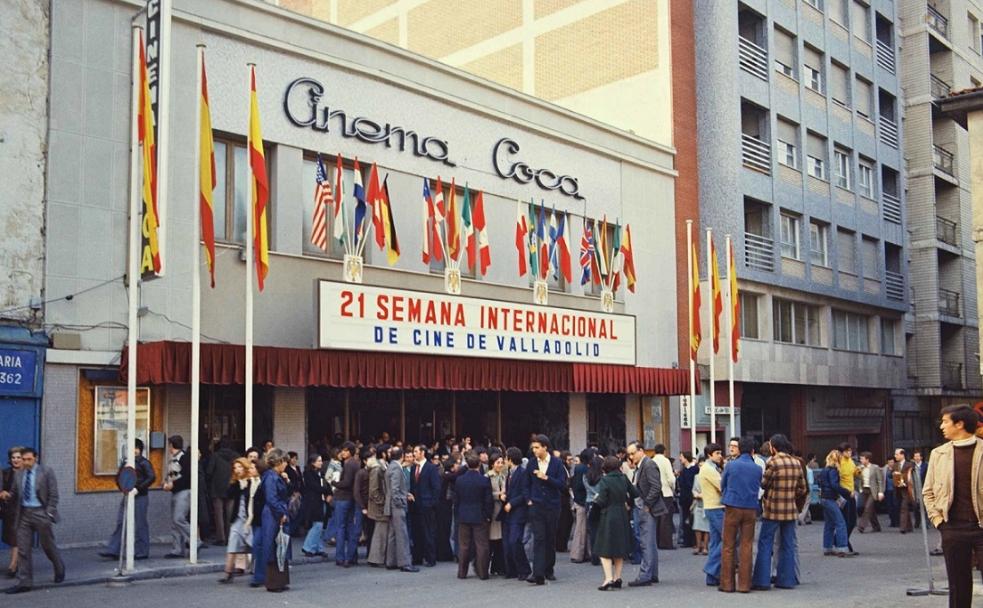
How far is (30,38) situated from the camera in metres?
17.5

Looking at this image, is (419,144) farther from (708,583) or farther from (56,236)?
(708,583)

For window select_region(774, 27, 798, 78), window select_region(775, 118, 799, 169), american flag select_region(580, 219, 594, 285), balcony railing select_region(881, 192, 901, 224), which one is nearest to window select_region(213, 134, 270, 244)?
american flag select_region(580, 219, 594, 285)

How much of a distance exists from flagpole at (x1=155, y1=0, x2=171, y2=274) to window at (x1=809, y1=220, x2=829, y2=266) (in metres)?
26.6

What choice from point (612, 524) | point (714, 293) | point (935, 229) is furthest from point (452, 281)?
point (935, 229)

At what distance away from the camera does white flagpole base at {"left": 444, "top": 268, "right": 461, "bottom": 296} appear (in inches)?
907

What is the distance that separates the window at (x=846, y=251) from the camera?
128 ft

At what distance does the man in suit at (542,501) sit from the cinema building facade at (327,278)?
4.75 m

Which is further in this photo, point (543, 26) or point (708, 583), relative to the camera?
point (543, 26)

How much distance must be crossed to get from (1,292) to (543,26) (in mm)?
23014

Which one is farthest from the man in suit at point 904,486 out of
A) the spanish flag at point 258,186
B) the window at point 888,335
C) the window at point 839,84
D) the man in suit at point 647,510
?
the window at point 888,335

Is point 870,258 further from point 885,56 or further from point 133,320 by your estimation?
point 133,320

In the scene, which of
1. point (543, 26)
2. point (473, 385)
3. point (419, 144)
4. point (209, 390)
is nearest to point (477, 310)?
point (473, 385)

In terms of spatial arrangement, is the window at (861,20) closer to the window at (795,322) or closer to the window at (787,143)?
the window at (787,143)

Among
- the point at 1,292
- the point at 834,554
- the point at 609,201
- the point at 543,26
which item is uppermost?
the point at 543,26
